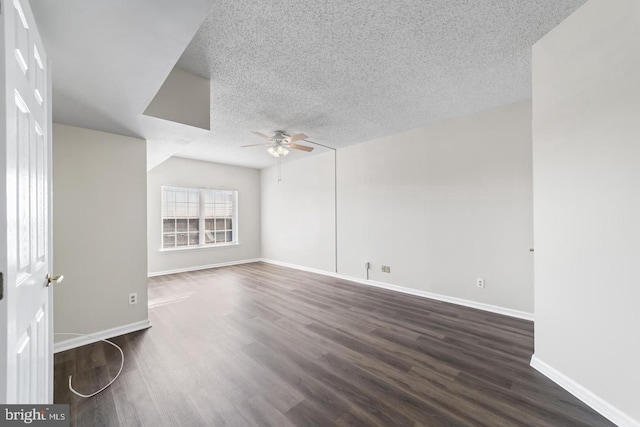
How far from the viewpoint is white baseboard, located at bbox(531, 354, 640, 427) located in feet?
4.87

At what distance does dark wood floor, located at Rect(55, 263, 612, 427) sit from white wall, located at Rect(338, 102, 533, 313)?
54 centimetres

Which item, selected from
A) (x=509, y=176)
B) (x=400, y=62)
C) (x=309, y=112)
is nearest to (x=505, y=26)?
(x=400, y=62)

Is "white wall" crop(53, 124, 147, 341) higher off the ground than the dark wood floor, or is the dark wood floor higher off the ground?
"white wall" crop(53, 124, 147, 341)

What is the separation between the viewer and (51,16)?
1.14 metres

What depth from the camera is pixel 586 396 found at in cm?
168

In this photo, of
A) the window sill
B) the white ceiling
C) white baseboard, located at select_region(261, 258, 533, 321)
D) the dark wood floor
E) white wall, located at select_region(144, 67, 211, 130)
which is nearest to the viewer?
the white ceiling

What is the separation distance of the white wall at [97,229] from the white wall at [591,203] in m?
4.01

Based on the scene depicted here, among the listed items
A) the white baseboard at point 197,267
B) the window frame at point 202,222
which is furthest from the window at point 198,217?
the white baseboard at point 197,267

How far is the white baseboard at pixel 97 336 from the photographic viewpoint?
94.9 inches

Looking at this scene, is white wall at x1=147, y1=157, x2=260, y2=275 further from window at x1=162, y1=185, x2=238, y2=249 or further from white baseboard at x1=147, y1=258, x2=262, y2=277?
window at x1=162, y1=185, x2=238, y2=249

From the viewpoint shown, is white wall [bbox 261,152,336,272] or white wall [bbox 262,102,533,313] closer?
white wall [bbox 262,102,533,313]

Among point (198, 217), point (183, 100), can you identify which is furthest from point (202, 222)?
point (183, 100)

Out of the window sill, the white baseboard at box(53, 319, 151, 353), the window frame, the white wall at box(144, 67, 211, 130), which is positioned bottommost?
the white baseboard at box(53, 319, 151, 353)

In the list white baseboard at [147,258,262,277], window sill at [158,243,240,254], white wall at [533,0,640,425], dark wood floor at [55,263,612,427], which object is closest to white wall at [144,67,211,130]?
dark wood floor at [55,263,612,427]
